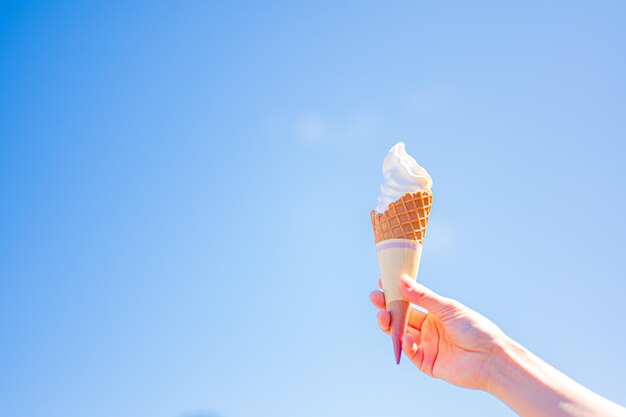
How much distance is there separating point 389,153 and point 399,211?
0.63 meters

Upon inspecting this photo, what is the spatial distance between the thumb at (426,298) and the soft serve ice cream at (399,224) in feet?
0.41

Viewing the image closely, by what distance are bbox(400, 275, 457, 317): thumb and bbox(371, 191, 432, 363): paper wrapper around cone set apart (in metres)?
0.12

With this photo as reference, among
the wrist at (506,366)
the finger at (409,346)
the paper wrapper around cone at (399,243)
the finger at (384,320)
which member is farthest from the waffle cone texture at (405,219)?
the wrist at (506,366)

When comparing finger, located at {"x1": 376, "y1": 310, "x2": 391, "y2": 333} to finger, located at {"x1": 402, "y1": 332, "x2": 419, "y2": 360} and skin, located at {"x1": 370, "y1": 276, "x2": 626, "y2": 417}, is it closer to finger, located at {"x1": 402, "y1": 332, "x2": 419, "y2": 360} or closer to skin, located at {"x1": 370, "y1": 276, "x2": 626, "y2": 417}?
skin, located at {"x1": 370, "y1": 276, "x2": 626, "y2": 417}

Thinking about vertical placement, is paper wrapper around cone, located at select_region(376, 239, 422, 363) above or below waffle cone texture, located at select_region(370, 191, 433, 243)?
below

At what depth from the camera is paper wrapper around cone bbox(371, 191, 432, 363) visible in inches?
162

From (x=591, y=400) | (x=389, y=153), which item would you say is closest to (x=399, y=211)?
(x=389, y=153)

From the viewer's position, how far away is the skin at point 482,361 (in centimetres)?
326

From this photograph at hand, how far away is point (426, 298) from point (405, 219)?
2.34 ft

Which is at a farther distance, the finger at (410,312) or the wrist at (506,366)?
the finger at (410,312)

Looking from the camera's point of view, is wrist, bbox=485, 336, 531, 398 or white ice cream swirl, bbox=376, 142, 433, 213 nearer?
wrist, bbox=485, 336, 531, 398

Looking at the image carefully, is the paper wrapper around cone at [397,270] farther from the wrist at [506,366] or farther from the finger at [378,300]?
the wrist at [506,366]

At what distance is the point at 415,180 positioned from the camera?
4.58m

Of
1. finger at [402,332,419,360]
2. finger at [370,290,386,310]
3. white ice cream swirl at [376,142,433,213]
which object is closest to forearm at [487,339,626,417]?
finger at [402,332,419,360]
